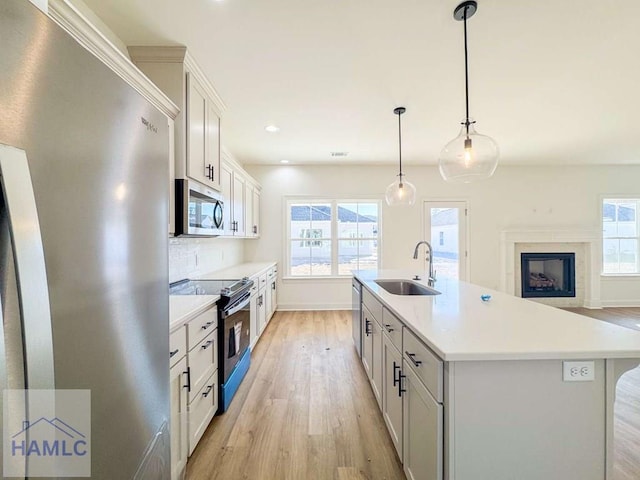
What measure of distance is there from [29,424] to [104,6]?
223cm

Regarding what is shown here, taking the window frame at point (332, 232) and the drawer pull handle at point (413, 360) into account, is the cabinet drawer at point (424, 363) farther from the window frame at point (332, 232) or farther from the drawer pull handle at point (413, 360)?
the window frame at point (332, 232)

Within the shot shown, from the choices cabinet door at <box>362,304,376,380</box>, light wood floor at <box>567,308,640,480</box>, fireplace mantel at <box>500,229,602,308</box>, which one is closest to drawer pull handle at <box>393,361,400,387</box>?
cabinet door at <box>362,304,376,380</box>

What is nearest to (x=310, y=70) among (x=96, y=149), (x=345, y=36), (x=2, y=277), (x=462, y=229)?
(x=345, y=36)

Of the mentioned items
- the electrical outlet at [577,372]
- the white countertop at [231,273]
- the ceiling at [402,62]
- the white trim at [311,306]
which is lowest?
the white trim at [311,306]

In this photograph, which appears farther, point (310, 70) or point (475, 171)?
point (310, 70)

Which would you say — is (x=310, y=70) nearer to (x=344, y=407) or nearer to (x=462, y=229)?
(x=344, y=407)

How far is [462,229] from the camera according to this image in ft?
18.0

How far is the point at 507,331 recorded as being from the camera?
1.29 metres

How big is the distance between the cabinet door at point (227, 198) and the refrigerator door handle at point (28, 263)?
2.76 metres

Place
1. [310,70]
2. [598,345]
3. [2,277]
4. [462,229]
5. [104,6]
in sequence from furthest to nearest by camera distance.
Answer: [462,229], [310,70], [104,6], [598,345], [2,277]

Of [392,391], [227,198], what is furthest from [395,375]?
[227,198]

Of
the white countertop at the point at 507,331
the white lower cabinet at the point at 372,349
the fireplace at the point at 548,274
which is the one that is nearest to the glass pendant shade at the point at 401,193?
the white lower cabinet at the point at 372,349

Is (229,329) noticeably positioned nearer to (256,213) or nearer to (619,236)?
(256,213)

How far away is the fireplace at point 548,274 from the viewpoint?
216 inches
